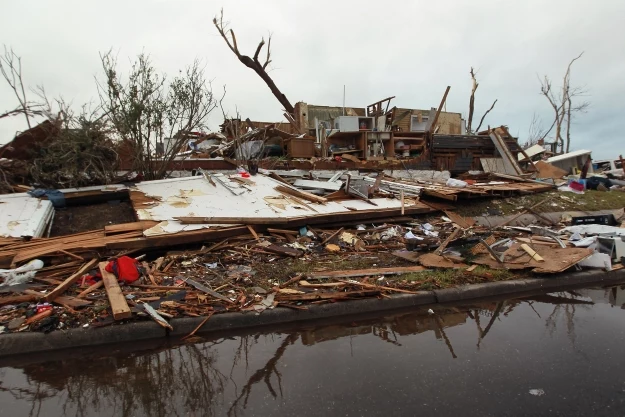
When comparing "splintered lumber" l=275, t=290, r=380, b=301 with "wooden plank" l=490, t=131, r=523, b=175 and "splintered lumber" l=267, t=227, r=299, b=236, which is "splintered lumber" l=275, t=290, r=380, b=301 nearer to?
"splintered lumber" l=267, t=227, r=299, b=236

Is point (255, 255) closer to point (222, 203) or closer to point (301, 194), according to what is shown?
point (222, 203)

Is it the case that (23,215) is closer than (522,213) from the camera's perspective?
Yes

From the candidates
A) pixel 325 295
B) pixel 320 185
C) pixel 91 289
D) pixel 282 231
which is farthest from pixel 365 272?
pixel 320 185

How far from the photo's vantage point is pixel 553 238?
704 cm

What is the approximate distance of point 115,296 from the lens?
4359 mm

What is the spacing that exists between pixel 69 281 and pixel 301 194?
5282 mm

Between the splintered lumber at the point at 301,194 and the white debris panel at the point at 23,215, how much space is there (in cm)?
494

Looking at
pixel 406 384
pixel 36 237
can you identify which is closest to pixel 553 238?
pixel 406 384

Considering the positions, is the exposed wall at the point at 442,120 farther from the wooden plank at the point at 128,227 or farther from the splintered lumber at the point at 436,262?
the wooden plank at the point at 128,227

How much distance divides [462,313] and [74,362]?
4473 millimetres

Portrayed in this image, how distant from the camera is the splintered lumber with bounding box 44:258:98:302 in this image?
439cm

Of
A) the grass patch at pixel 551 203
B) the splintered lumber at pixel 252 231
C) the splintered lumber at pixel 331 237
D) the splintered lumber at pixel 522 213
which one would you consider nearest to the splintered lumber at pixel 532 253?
the splintered lumber at pixel 522 213

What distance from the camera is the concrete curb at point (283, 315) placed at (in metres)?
3.73

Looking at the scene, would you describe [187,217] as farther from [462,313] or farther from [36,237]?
[462,313]
